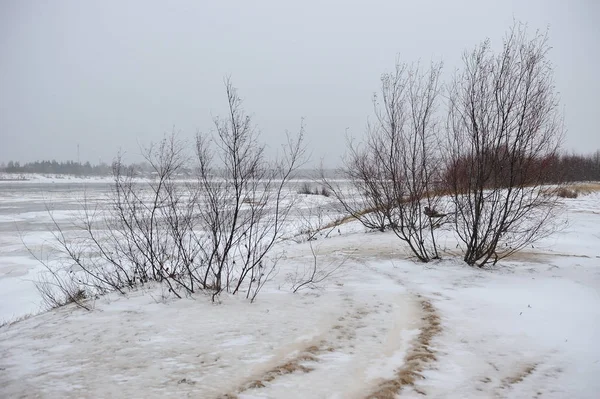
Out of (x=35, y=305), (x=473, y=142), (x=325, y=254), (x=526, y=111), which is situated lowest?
(x=35, y=305)

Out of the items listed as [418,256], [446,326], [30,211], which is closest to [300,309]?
[446,326]

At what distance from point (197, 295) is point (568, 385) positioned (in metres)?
4.42

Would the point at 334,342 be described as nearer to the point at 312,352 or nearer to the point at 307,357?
the point at 312,352

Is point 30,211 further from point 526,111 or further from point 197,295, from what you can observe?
point 526,111

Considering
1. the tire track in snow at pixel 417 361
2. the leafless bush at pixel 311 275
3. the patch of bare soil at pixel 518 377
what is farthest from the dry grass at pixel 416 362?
the leafless bush at pixel 311 275

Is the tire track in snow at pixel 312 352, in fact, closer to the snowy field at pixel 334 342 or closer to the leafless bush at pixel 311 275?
the snowy field at pixel 334 342

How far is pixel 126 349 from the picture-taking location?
382cm

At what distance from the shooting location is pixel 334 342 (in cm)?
409

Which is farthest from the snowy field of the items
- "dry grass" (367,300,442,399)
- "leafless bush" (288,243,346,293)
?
"leafless bush" (288,243,346,293)

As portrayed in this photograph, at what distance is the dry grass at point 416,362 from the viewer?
3133mm

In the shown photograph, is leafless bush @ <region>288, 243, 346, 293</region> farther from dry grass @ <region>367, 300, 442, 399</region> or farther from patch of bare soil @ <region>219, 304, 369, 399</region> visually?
dry grass @ <region>367, 300, 442, 399</region>

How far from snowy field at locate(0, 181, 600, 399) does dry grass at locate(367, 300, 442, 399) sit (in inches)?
0.6

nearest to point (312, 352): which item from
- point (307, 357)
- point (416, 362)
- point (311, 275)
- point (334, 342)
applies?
point (307, 357)

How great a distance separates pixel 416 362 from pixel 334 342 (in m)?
0.86
